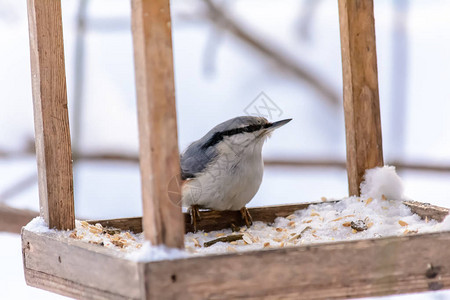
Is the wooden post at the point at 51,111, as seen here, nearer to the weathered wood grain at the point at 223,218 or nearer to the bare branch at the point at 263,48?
the weathered wood grain at the point at 223,218

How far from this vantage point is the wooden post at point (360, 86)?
2.74 m

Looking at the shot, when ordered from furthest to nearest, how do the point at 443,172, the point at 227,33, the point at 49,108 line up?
the point at 227,33 < the point at 443,172 < the point at 49,108

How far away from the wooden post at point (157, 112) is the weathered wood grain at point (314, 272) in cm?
11

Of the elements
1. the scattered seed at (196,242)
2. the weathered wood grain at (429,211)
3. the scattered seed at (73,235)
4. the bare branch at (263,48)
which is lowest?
the scattered seed at (196,242)

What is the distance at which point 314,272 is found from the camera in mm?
1891

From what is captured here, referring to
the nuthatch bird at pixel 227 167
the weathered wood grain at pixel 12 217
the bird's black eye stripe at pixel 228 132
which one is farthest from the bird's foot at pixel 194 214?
the weathered wood grain at pixel 12 217

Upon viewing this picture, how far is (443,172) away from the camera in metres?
4.11

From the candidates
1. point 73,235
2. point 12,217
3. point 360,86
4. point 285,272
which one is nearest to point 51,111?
point 73,235

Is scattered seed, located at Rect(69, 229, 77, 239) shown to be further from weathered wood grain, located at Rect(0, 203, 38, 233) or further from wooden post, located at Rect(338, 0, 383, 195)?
weathered wood grain, located at Rect(0, 203, 38, 233)

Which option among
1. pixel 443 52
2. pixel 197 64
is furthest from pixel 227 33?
pixel 443 52

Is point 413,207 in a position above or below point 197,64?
below

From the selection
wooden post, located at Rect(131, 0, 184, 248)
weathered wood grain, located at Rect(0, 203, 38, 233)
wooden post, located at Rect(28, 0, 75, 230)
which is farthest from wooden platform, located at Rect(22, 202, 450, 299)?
weathered wood grain, located at Rect(0, 203, 38, 233)

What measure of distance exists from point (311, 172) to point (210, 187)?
1918 mm

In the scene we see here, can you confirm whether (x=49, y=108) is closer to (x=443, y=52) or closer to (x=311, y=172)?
(x=311, y=172)
